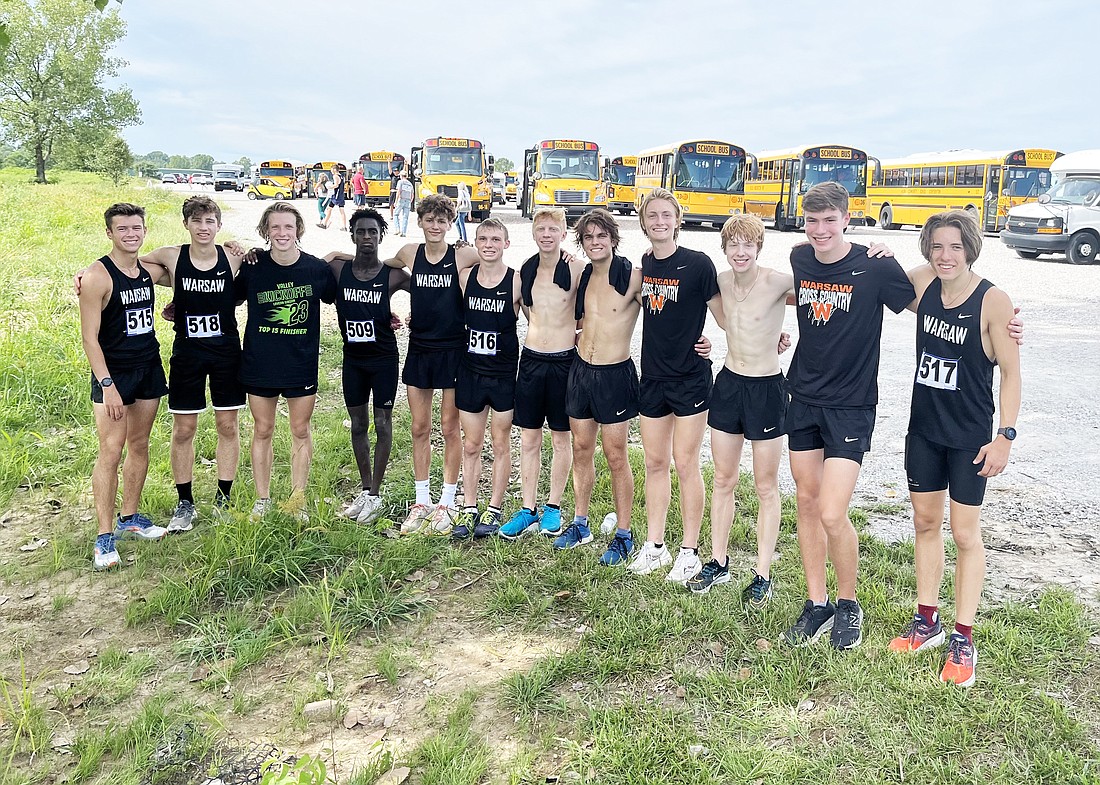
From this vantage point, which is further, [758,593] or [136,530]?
[136,530]

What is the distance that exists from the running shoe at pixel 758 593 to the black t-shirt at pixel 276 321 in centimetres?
301

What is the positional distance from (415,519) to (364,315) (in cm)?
138

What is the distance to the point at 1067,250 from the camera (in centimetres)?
1936

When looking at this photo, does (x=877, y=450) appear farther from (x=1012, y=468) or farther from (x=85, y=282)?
(x=85, y=282)

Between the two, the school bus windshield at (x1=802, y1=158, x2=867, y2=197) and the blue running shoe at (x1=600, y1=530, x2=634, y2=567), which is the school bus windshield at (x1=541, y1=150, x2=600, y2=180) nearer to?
the school bus windshield at (x1=802, y1=158, x2=867, y2=197)

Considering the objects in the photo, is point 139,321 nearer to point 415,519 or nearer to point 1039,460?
point 415,519

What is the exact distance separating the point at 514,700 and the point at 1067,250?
2048cm

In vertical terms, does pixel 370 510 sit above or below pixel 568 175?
below

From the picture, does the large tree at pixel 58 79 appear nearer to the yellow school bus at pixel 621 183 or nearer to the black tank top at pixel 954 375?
the yellow school bus at pixel 621 183

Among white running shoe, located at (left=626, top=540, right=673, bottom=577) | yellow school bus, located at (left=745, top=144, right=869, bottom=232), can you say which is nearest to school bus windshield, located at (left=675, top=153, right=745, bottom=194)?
yellow school bus, located at (left=745, top=144, right=869, bottom=232)

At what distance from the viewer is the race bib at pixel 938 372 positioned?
3.63 metres

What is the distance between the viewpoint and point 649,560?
15.8ft

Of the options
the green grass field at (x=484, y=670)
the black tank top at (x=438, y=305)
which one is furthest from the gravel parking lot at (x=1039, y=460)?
the black tank top at (x=438, y=305)

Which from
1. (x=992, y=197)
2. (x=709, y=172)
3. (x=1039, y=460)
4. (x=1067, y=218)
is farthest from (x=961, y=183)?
(x=1039, y=460)
